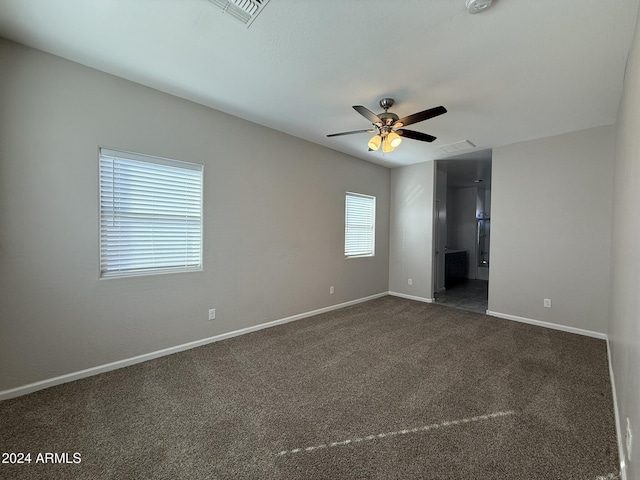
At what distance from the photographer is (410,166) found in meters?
5.52

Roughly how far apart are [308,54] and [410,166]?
3.84 metres

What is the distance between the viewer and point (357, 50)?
213 cm

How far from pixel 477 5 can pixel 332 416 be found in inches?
112

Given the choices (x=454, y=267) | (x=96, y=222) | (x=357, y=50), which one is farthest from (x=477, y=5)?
(x=454, y=267)

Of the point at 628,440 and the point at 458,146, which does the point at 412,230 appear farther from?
the point at 628,440

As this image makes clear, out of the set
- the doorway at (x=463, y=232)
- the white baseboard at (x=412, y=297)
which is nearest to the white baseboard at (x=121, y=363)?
the white baseboard at (x=412, y=297)

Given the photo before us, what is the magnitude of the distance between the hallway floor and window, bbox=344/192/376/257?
5.66 feet

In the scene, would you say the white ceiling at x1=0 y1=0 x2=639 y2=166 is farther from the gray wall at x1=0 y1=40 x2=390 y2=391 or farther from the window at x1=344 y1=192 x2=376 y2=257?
the window at x1=344 y1=192 x2=376 y2=257

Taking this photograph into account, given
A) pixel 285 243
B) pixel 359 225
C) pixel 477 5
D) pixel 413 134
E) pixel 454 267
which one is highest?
pixel 477 5

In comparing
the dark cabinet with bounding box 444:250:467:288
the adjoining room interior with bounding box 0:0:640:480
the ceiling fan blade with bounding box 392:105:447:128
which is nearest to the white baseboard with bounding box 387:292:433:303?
the adjoining room interior with bounding box 0:0:640:480

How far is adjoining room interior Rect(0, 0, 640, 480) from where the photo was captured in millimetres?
1705

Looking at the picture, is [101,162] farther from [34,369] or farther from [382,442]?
[382,442]

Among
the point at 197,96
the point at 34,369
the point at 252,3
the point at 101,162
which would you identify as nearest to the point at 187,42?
the point at 252,3

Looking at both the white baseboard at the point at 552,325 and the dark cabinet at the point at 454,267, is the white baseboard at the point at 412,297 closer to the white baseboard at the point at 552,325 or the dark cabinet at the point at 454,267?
the white baseboard at the point at 552,325
